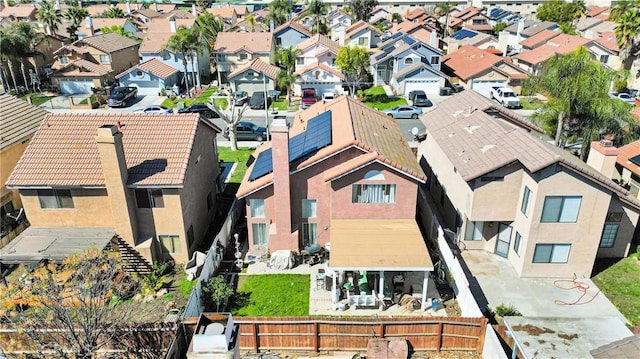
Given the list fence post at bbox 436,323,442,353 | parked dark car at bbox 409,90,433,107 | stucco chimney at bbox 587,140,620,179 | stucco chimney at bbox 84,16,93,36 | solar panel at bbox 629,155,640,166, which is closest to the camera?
fence post at bbox 436,323,442,353

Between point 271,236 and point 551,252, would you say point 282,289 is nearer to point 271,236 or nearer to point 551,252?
point 271,236

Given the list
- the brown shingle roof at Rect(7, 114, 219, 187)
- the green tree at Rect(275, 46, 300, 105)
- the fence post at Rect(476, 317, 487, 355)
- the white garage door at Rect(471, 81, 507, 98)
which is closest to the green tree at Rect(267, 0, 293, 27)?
the green tree at Rect(275, 46, 300, 105)

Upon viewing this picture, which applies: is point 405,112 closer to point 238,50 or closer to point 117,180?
point 238,50

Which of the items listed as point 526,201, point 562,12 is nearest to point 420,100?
point 526,201

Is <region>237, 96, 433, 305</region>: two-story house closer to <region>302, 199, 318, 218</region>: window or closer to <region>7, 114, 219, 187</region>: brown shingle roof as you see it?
<region>302, 199, 318, 218</region>: window

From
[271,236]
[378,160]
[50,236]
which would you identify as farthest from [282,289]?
[50,236]

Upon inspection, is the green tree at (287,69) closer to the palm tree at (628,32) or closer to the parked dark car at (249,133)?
the parked dark car at (249,133)

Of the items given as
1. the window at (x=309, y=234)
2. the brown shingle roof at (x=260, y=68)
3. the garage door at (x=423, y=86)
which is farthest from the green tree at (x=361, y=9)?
the window at (x=309, y=234)
